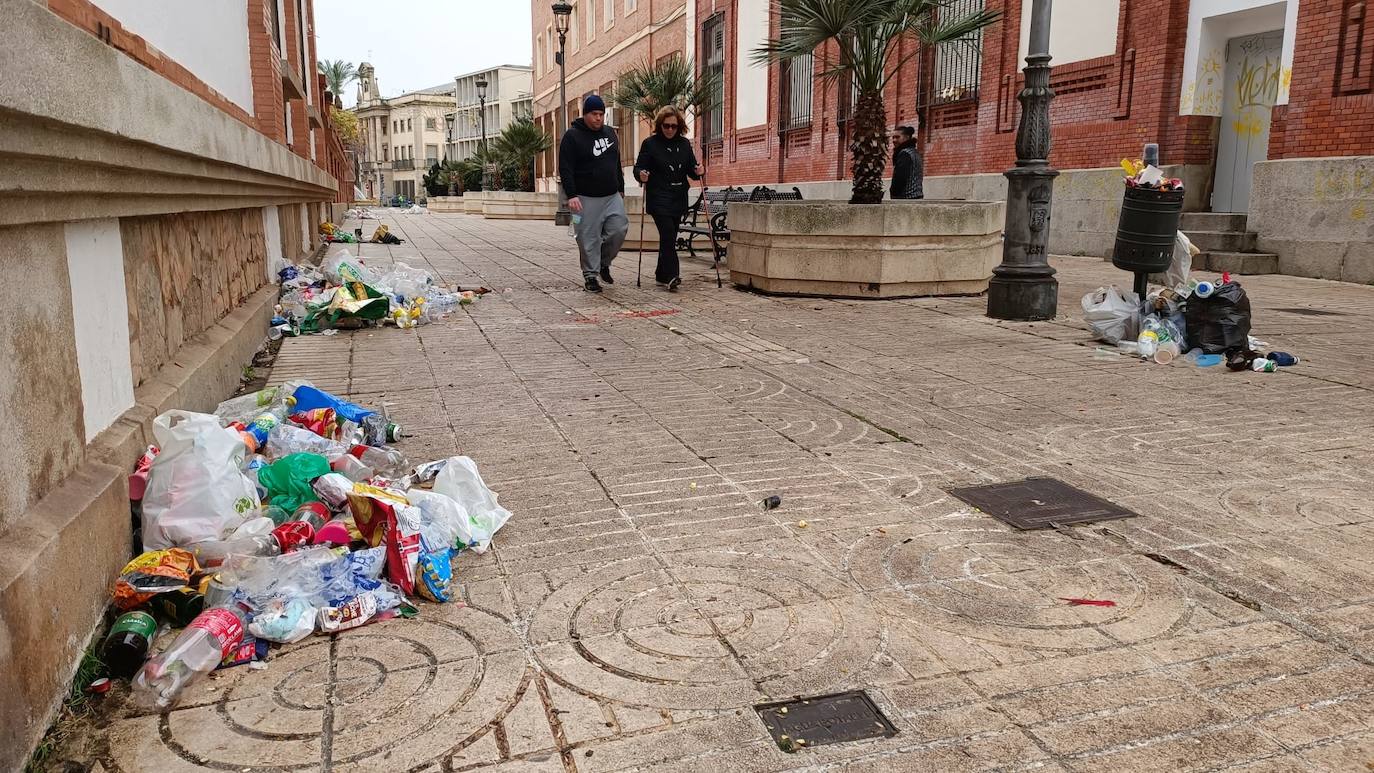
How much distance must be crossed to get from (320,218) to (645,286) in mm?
11231

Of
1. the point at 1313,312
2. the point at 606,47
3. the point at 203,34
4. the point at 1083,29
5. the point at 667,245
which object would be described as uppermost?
the point at 606,47

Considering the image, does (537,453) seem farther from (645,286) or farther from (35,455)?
(645,286)

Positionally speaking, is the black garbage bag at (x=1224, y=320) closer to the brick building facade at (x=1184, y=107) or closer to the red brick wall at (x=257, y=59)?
the brick building facade at (x=1184, y=107)

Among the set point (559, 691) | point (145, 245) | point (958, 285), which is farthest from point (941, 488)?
point (958, 285)

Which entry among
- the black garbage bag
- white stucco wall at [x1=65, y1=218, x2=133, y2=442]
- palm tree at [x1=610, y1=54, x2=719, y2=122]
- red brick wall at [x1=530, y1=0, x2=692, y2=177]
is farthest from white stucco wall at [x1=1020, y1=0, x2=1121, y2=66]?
red brick wall at [x1=530, y1=0, x2=692, y2=177]

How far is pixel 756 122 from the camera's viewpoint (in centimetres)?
2675

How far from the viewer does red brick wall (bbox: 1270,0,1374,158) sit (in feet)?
35.8

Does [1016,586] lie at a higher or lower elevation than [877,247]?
lower

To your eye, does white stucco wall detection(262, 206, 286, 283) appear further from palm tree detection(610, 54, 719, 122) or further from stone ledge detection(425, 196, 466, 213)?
stone ledge detection(425, 196, 466, 213)

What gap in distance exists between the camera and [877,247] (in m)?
9.84

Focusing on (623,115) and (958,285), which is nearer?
(958,285)

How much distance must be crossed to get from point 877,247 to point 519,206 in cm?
2871

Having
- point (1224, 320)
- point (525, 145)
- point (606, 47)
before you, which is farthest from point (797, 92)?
point (525, 145)

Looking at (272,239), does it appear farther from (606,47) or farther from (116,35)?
(606,47)
